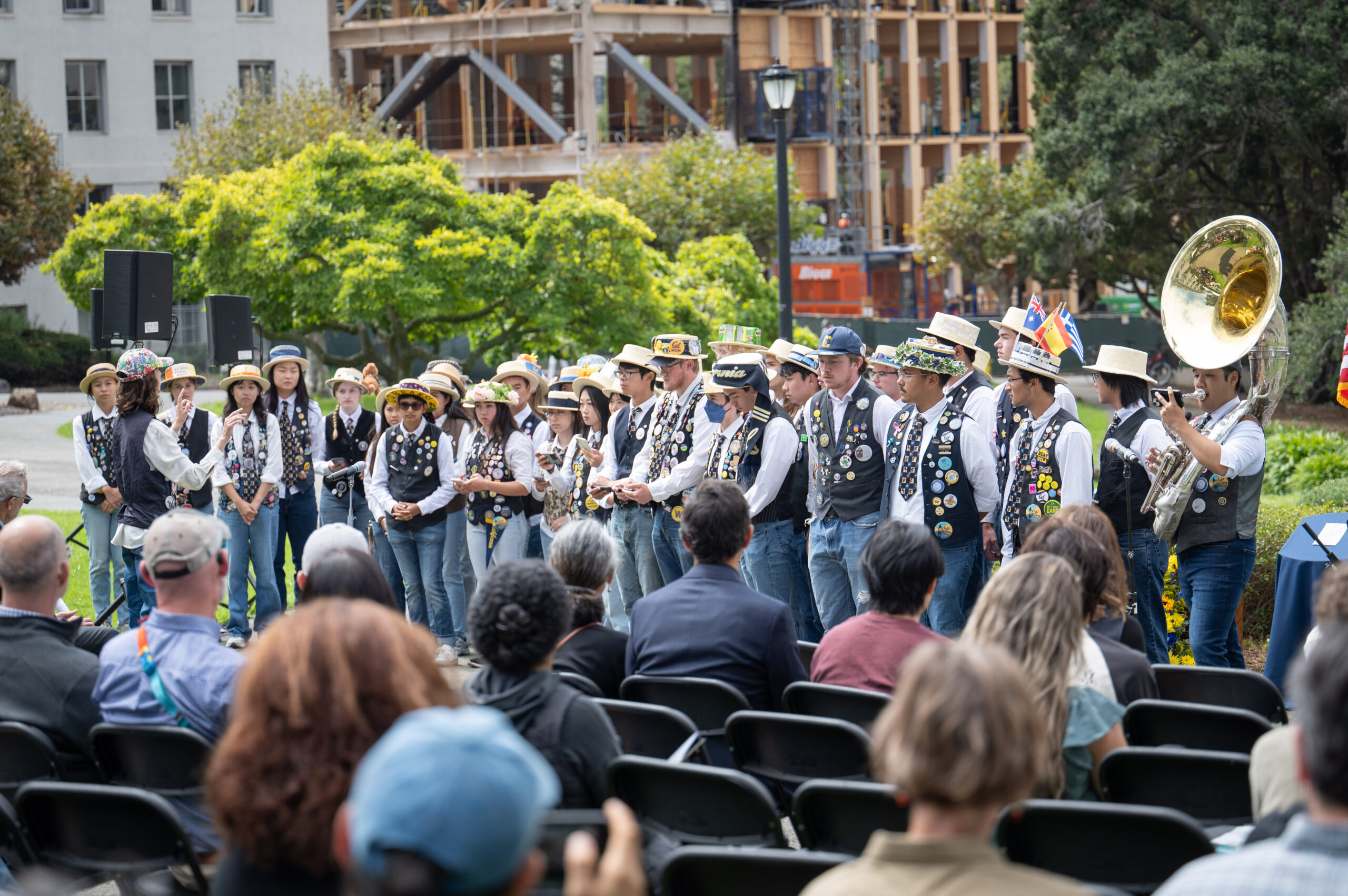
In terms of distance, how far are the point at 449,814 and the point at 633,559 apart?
6.92 meters

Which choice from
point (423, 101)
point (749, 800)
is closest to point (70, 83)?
point (423, 101)

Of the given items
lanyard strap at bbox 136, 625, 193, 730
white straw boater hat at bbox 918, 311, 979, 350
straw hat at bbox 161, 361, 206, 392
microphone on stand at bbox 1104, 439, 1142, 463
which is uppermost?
white straw boater hat at bbox 918, 311, 979, 350

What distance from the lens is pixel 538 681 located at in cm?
357

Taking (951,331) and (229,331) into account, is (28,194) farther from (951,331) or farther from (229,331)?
(951,331)

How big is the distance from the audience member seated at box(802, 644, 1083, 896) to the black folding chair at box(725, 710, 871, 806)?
171 centimetres

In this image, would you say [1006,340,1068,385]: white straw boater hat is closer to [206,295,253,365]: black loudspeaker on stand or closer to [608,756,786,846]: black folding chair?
[608,756,786,846]: black folding chair

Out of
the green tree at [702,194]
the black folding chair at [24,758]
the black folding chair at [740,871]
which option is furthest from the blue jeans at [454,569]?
the green tree at [702,194]

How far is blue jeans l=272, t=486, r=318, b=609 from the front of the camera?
31.7ft

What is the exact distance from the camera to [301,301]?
20.8 m

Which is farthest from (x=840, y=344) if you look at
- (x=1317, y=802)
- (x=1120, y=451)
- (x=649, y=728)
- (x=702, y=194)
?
(x=702, y=194)

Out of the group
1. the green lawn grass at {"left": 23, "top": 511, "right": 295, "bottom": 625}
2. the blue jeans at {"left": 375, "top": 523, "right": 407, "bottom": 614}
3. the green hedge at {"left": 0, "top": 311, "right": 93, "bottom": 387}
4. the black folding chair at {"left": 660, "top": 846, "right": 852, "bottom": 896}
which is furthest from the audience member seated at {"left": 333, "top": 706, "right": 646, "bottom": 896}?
the green hedge at {"left": 0, "top": 311, "right": 93, "bottom": 387}

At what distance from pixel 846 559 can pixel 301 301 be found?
A: 50.1 ft

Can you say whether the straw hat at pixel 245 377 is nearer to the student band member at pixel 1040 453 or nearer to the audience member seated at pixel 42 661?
the audience member seated at pixel 42 661

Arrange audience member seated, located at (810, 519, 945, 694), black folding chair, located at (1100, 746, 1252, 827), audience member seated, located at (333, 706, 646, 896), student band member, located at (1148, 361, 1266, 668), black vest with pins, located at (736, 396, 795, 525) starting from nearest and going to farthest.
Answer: audience member seated, located at (333, 706, 646, 896) < black folding chair, located at (1100, 746, 1252, 827) < audience member seated, located at (810, 519, 945, 694) < student band member, located at (1148, 361, 1266, 668) < black vest with pins, located at (736, 396, 795, 525)
